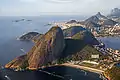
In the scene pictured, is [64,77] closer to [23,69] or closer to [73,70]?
[73,70]

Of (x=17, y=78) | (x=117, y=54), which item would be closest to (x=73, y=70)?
(x=17, y=78)

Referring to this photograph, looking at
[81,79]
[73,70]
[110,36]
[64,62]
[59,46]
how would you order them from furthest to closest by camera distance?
[110,36], [59,46], [64,62], [73,70], [81,79]

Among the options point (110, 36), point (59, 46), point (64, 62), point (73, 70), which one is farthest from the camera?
point (110, 36)

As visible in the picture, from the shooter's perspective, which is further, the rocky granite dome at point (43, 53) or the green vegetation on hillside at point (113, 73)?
the rocky granite dome at point (43, 53)

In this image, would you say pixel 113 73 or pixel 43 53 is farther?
pixel 43 53

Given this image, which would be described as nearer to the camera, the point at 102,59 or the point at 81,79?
the point at 81,79

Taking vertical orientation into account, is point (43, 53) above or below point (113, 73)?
above

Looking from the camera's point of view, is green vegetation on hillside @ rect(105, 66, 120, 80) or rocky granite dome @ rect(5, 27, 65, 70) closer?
green vegetation on hillside @ rect(105, 66, 120, 80)
